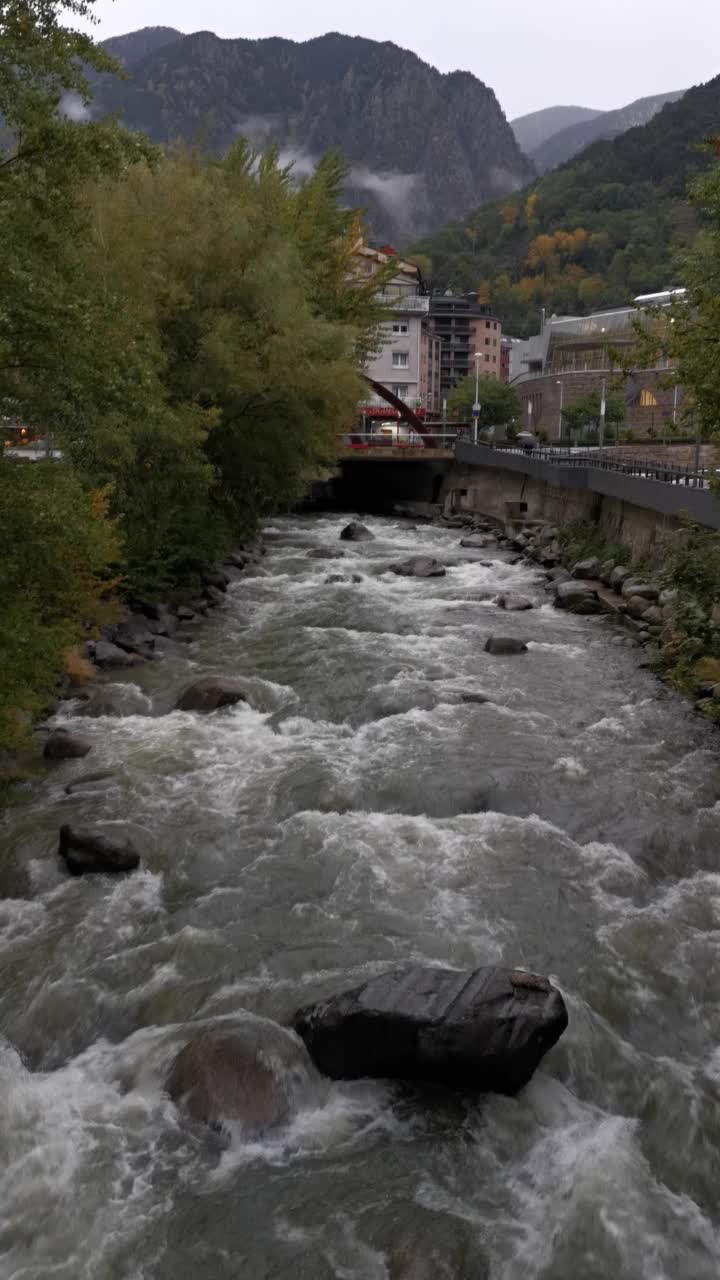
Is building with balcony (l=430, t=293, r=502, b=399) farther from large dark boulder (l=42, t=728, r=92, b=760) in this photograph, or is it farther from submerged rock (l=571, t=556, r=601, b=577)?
large dark boulder (l=42, t=728, r=92, b=760)

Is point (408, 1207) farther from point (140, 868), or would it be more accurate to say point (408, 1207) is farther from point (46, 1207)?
point (140, 868)

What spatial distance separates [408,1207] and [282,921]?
408 centimetres

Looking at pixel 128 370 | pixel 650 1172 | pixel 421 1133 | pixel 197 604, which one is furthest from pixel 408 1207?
pixel 197 604

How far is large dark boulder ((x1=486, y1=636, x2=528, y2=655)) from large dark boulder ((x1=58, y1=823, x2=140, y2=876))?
41.3 ft

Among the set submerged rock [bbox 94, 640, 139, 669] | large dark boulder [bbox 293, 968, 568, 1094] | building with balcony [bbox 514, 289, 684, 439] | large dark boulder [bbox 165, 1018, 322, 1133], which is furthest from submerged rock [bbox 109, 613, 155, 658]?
building with balcony [bbox 514, 289, 684, 439]

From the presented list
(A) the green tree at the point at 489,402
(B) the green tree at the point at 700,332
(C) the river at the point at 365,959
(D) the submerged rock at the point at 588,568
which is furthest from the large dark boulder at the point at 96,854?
(A) the green tree at the point at 489,402

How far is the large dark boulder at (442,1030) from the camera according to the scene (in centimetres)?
851

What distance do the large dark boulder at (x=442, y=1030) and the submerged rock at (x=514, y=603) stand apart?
19923 millimetres

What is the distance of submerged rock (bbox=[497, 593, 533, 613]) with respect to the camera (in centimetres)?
2852

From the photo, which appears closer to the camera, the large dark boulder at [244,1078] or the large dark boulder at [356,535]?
the large dark boulder at [244,1078]

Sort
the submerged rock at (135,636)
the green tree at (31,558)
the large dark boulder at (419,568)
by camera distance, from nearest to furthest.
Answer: the green tree at (31,558), the submerged rock at (135,636), the large dark boulder at (419,568)

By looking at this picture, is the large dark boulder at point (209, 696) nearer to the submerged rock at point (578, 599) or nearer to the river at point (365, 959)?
the river at point (365, 959)

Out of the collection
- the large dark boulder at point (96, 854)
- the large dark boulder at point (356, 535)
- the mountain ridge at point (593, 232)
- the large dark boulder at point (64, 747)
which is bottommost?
the large dark boulder at point (96, 854)

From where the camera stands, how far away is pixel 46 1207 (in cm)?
745
